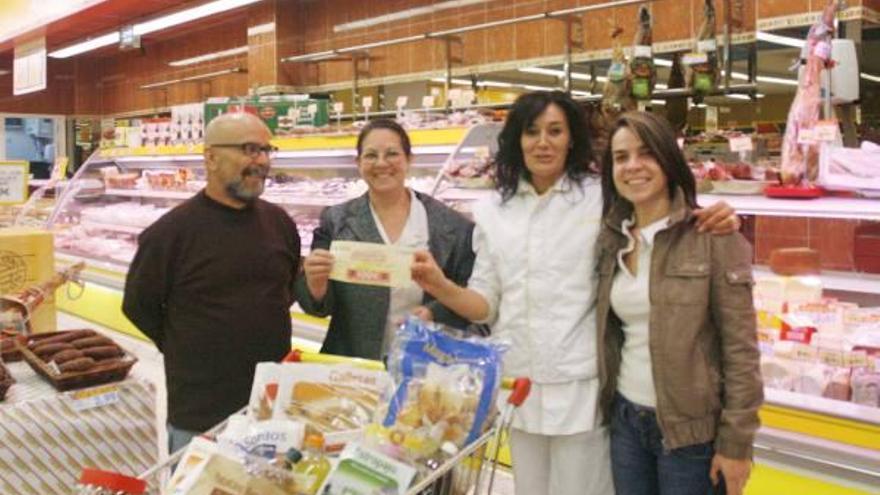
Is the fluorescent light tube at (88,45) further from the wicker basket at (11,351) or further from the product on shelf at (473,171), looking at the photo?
the wicker basket at (11,351)

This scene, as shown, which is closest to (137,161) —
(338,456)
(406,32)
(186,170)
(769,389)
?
(186,170)

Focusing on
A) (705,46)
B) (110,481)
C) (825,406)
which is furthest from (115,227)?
(110,481)

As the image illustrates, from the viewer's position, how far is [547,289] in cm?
228

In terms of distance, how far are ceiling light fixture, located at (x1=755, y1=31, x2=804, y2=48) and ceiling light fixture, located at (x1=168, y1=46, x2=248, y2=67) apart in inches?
294

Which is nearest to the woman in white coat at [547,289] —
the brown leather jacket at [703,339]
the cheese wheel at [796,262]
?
the brown leather jacket at [703,339]

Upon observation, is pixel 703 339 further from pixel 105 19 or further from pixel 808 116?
pixel 105 19

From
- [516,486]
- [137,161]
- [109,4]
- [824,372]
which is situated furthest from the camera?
[109,4]

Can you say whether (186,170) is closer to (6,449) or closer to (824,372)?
(6,449)

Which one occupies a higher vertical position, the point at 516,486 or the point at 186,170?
the point at 186,170

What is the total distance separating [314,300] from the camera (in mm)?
2600

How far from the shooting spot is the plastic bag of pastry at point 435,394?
5.17 ft

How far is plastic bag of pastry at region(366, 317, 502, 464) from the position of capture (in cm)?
158

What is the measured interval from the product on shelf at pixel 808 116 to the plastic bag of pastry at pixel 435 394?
6.70ft

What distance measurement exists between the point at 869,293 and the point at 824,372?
445 millimetres
